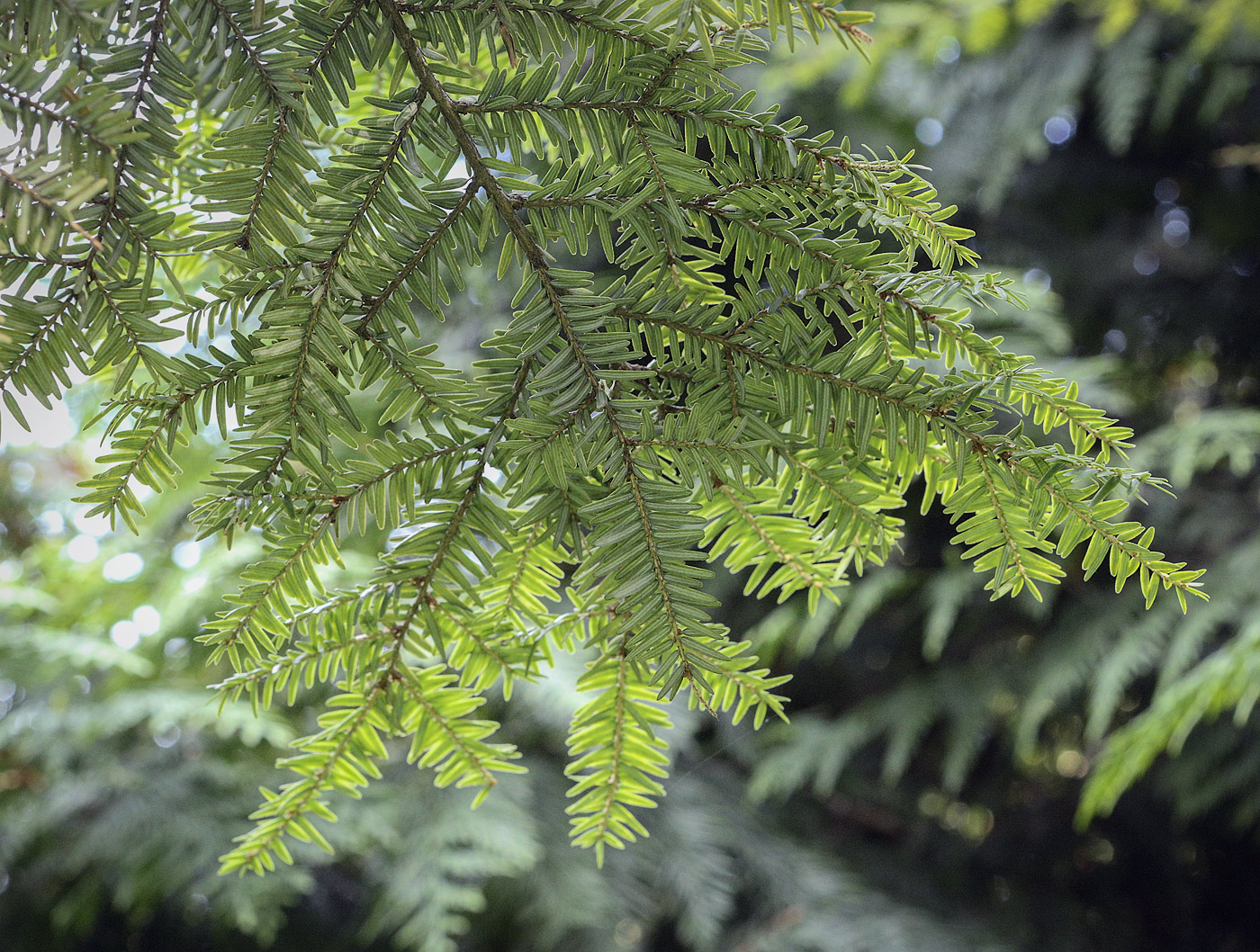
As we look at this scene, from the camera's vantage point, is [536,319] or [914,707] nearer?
[536,319]

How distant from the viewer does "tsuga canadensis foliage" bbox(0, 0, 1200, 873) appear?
0.58 feet

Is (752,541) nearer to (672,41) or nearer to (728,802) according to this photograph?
(672,41)

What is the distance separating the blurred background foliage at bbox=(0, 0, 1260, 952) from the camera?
903 millimetres

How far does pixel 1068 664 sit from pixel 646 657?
0.96 metres

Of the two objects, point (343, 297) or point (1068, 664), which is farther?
point (1068, 664)

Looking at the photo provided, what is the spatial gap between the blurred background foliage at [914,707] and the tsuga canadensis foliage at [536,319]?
0.60 metres

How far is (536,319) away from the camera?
7.4 inches

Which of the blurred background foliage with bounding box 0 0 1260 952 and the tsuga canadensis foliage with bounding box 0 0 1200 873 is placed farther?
the blurred background foliage with bounding box 0 0 1260 952

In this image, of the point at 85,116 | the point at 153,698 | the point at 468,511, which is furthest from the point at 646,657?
the point at 153,698

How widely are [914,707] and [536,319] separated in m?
1.05

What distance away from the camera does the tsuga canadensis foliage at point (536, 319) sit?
0.18m

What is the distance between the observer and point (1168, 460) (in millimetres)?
979

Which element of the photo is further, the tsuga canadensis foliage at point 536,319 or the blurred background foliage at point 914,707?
the blurred background foliage at point 914,707

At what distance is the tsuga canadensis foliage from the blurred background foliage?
596 millimetres
